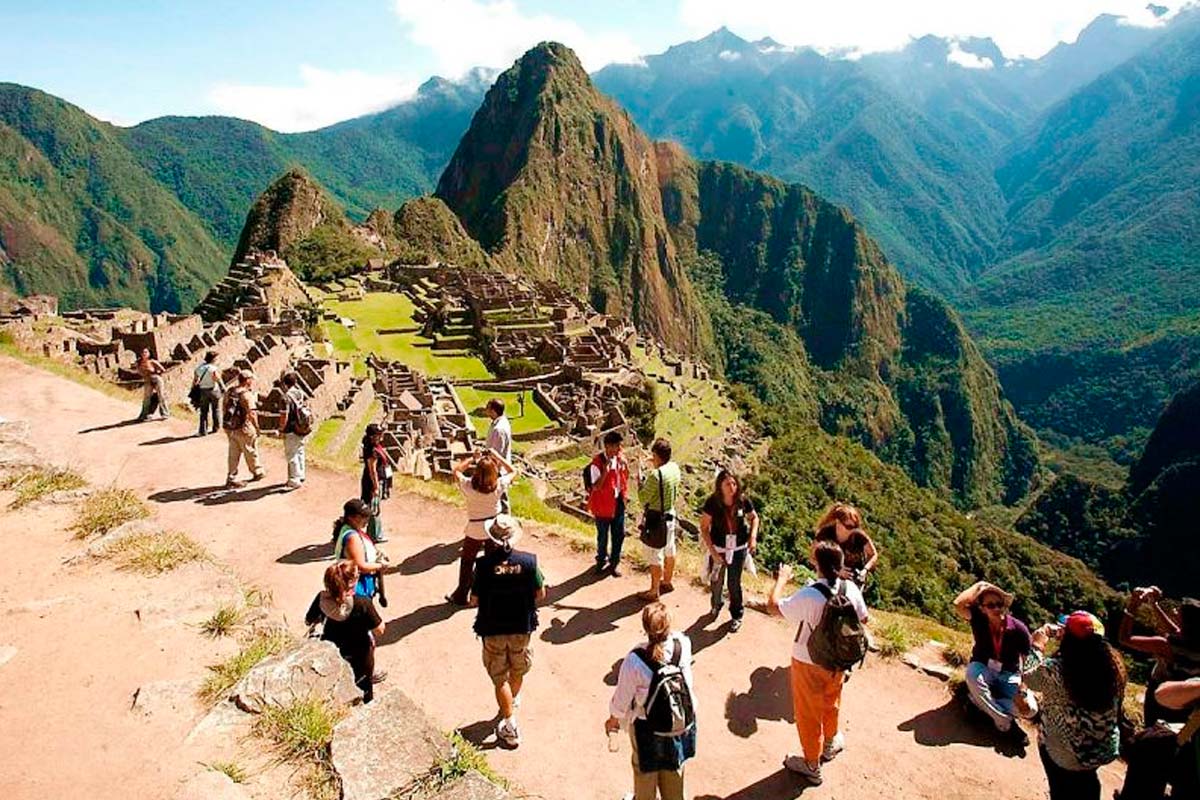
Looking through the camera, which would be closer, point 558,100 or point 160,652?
point 160,652

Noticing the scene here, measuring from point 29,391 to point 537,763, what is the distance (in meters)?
14.5

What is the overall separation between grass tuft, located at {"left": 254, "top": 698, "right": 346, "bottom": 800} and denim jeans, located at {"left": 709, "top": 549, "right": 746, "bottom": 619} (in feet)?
12.9

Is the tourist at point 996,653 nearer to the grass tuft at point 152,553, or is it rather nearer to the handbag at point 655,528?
the handbag at point 655,528

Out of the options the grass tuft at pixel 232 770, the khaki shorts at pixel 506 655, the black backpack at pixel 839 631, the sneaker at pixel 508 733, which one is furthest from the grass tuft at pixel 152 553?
the black backpack at pixel 839 631

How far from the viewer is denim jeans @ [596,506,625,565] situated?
8.73 metres

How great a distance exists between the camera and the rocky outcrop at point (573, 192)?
142 meters

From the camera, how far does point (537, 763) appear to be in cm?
592

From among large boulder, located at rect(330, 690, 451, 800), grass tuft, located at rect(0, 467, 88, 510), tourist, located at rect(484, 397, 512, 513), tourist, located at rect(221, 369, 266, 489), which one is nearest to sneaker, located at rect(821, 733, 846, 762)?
large boulder, located at rect(330, 690, 451, 800)

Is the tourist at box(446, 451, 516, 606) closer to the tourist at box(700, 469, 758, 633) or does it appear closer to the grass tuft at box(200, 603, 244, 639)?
the tourist at box(700, 469, 758, 633)

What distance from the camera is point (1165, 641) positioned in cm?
532

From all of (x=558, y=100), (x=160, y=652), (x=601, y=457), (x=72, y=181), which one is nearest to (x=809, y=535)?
(x=601, y=457)

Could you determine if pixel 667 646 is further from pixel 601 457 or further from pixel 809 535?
pixel 809 535

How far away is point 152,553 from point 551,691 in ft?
14.0

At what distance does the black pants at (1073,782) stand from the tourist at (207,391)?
42.3 feet
